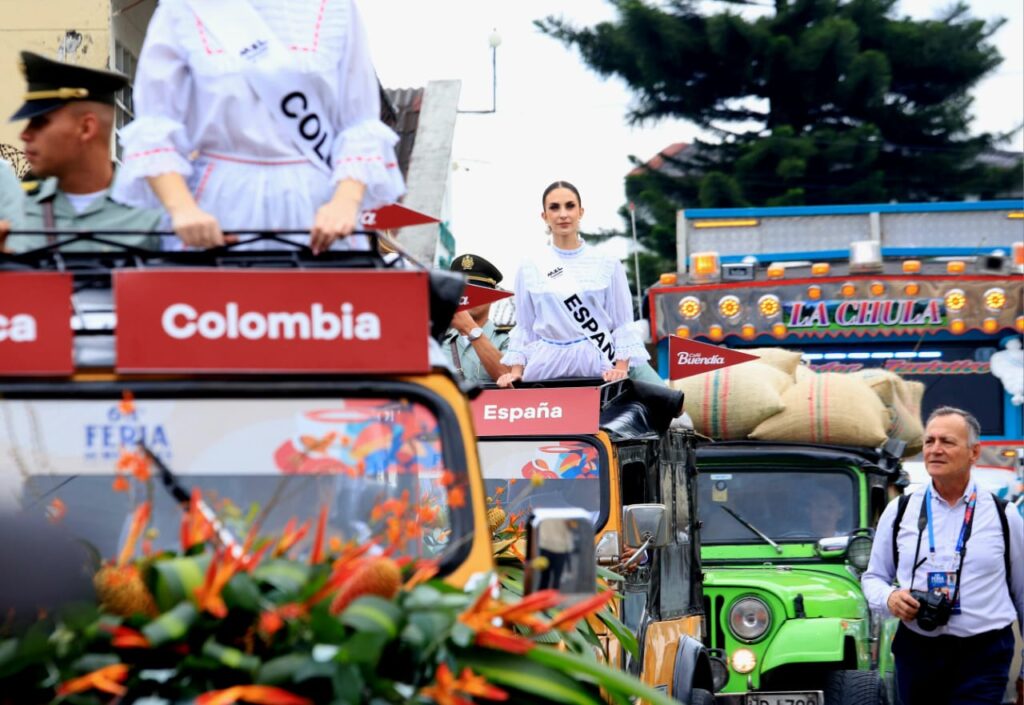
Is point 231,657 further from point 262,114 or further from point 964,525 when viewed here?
point 964,525

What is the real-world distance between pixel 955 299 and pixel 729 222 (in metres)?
5.20

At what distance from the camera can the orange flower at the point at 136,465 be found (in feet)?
13.2

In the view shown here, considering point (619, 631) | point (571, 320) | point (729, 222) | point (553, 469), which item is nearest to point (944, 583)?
point (553, 469)

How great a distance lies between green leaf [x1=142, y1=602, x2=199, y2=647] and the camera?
11.3 feet

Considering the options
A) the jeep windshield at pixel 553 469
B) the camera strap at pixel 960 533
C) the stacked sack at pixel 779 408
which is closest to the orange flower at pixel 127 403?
the jeep windshield at pixel 553 469

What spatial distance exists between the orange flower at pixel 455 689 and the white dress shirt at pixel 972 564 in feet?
14.5

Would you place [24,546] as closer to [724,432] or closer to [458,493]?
[458,493]

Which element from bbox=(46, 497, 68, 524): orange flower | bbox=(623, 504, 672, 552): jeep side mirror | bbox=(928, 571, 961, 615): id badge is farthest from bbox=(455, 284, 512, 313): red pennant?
bbox=(46, 497, 68, 524): orange flower

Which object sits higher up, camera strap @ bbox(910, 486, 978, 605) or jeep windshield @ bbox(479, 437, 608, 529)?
jeep windshield @ bbox(479, 437, 608, 529)

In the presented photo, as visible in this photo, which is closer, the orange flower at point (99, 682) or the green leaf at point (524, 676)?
the orange flower at point (99, 682)

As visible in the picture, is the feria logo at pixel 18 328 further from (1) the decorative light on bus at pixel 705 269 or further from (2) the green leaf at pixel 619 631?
(1) the decorative light on bus at pixel 705 269

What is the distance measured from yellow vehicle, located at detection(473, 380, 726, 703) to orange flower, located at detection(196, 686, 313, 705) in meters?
3.33

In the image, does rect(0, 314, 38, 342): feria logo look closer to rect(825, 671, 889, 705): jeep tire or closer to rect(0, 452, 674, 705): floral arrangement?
rect(0, 452, 674, 705): floral arrangement

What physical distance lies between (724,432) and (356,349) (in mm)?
7233
